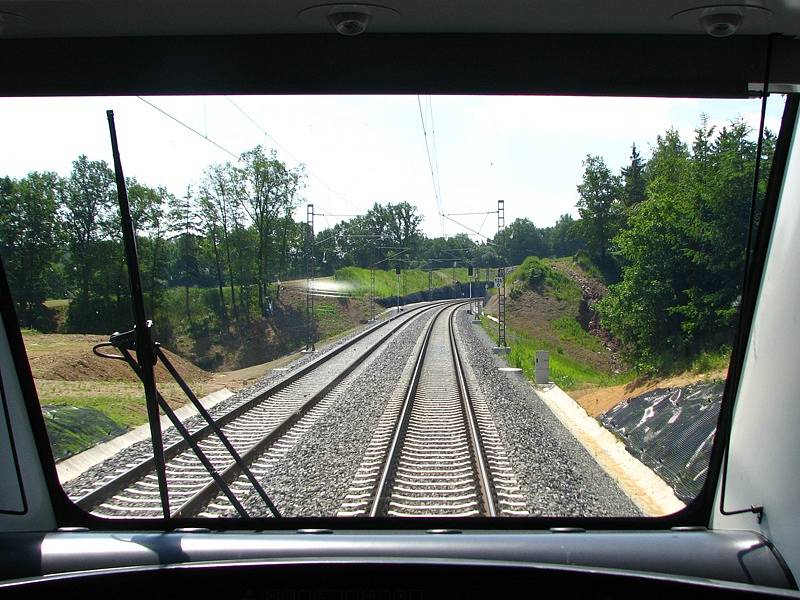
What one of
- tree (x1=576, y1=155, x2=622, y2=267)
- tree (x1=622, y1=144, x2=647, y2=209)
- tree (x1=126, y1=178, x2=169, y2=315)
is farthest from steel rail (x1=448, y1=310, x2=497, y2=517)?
tree (x1=126, y1=178, x2=169, y2=315)

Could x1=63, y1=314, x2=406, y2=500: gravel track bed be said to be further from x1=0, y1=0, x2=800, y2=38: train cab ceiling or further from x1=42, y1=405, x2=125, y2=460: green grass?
x1=0, y1=0, x2=800, y2=38: train cab ceiling

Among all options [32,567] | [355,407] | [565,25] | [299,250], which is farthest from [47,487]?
[355,407]

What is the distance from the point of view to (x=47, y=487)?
2943mm

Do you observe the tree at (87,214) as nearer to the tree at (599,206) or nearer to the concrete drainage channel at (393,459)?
the concrete drainage channel at (393,459)

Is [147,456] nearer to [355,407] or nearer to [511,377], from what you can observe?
[355,407]

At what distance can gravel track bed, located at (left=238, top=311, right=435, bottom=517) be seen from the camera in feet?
13.9

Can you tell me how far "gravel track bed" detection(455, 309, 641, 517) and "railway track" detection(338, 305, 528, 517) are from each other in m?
0.12

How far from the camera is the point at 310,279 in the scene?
5.24 metres

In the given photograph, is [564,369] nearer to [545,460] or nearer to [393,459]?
[545,460]

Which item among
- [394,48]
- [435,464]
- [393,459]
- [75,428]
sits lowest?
[435,464]

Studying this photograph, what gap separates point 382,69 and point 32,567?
2168mm

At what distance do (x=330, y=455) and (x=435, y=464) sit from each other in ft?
2.70

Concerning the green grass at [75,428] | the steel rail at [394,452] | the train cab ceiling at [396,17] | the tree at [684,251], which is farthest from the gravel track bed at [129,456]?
the tree at [684,251]

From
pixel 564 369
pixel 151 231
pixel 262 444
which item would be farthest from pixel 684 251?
pixel 262 444
